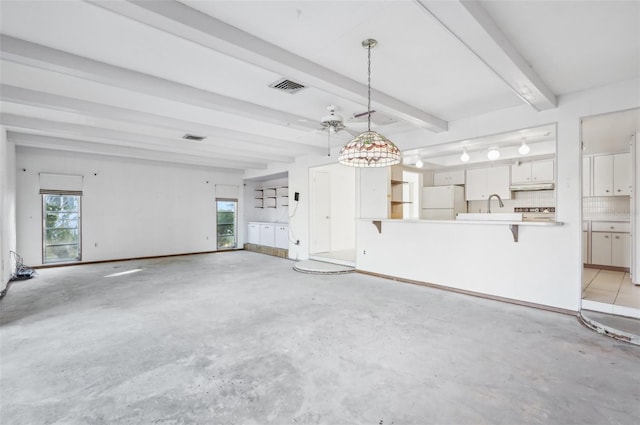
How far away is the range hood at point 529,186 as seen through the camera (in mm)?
6258

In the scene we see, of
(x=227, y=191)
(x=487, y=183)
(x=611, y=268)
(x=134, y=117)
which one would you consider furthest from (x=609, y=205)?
(x=227, y=191)

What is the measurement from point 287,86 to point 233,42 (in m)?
1.16

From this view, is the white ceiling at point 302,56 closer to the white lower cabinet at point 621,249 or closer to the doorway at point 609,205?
the doorway at point 609,205

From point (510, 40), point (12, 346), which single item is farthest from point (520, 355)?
point (12, 346)

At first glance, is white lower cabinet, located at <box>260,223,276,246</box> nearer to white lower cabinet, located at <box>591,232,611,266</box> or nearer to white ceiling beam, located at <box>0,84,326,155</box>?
white ceiling beam, located at <box>0,84,326,155</box>

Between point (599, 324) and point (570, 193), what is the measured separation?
59.5 inches

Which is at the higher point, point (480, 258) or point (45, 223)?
point (45, 223)

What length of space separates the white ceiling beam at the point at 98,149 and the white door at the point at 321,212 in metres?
2.35

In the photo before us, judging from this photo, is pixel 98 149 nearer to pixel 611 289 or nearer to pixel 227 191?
pixel 227 191

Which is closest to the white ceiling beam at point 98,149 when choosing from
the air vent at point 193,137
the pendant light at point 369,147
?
the air vent at point 193,137

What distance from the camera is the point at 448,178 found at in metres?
7.82

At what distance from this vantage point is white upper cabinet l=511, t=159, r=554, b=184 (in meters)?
6.23

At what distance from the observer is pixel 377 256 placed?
19.2 ft

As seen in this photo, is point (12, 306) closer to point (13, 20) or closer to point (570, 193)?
point (13, 20)
